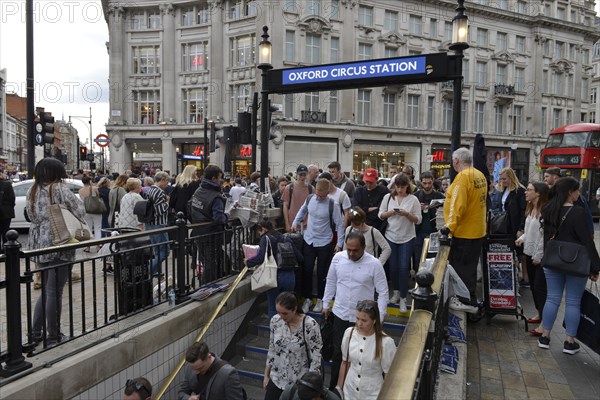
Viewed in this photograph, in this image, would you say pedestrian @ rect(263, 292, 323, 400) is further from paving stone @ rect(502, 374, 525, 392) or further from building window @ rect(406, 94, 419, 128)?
building window @ rect(406, 94, 419, 128)

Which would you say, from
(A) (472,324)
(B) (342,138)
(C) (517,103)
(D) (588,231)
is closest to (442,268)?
(D) (588,231)

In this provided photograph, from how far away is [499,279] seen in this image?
19.0ft

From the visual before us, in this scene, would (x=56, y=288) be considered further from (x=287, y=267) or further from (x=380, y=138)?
(x=380, y=138)

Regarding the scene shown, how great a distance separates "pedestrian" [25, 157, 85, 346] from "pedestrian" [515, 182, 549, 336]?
5557mm

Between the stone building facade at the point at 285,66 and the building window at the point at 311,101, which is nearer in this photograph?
the stone building facade at the point at 285,66

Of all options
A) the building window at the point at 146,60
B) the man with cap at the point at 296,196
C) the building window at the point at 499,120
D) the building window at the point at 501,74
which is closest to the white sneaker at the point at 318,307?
the man with cap at the point at 296,196

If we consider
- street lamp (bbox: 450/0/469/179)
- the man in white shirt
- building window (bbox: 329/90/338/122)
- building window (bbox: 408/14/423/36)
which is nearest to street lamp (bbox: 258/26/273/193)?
street lamp (bbox: 450/0/469/179)

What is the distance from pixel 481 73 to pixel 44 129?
39.4 m

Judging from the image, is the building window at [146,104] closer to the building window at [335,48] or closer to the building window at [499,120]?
the building window at [335,48]

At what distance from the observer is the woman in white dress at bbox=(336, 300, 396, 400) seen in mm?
3777

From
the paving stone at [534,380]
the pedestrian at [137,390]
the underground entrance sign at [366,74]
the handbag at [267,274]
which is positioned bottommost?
the paving stone at [534,380]

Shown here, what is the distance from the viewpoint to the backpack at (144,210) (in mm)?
7258

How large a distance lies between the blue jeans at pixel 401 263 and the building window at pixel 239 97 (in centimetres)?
2862

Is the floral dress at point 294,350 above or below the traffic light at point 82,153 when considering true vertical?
below
